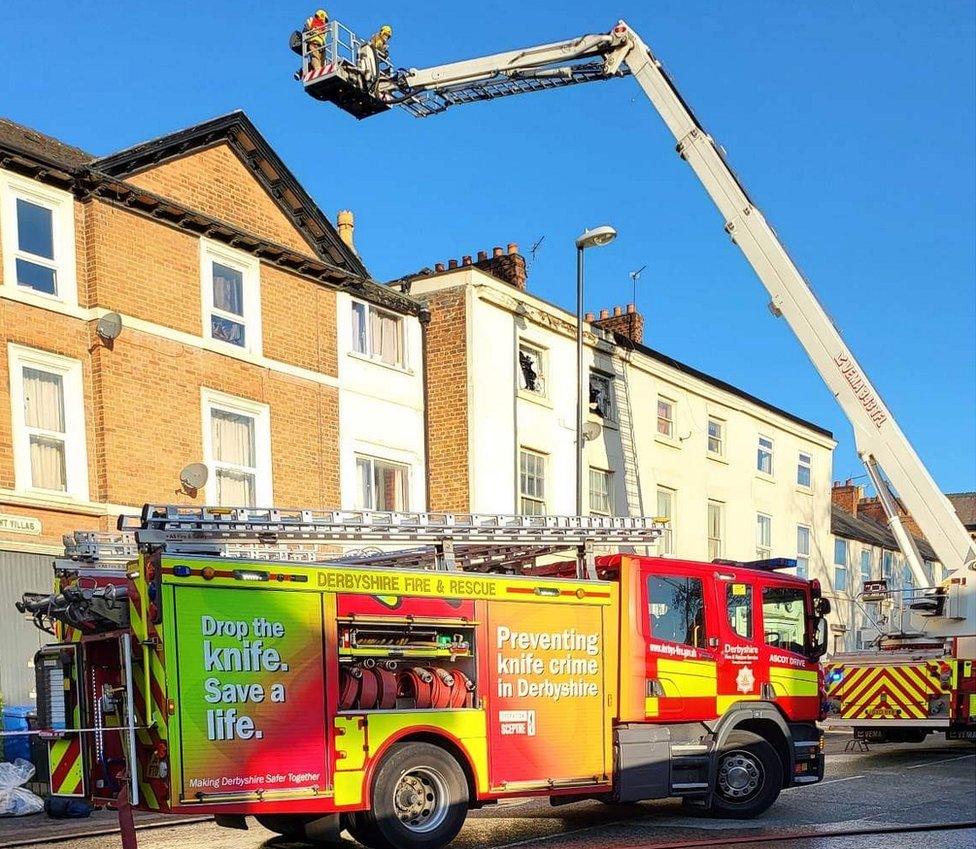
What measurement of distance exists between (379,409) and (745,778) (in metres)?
11.5

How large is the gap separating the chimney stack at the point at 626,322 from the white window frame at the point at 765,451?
5492 mm

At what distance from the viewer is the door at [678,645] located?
1114 centimetres

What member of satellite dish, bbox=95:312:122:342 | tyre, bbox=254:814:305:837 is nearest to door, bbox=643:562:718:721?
tyre, bbox=254:814:305:837

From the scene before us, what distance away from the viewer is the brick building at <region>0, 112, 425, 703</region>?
1605cm

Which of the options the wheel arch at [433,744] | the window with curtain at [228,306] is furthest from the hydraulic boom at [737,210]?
the wheel arch at [433,744]

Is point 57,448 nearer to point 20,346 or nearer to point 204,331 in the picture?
point 20,346

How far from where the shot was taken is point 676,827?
11.1 meters

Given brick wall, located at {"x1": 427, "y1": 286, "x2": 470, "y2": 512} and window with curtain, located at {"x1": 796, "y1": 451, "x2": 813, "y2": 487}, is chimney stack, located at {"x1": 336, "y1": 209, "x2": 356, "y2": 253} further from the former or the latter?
window with curtain, located at {"x1": 796, "y1": 451, "x2": 813, "y2": 487}

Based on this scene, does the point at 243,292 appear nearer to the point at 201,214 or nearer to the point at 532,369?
the point at 201,214

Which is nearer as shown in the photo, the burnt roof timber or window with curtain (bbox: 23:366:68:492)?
window with curtain (bbox: 23:366:68:492)

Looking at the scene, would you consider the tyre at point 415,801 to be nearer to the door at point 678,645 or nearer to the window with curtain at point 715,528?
the door at point 678,645

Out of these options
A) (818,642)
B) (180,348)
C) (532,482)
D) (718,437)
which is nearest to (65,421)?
(180,348)

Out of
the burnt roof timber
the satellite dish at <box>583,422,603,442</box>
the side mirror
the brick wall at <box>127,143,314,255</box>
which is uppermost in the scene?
the brick wall at <box>127,143,314,255</box>

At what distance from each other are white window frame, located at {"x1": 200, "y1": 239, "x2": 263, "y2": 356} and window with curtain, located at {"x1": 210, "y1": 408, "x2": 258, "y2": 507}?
1126 mm
